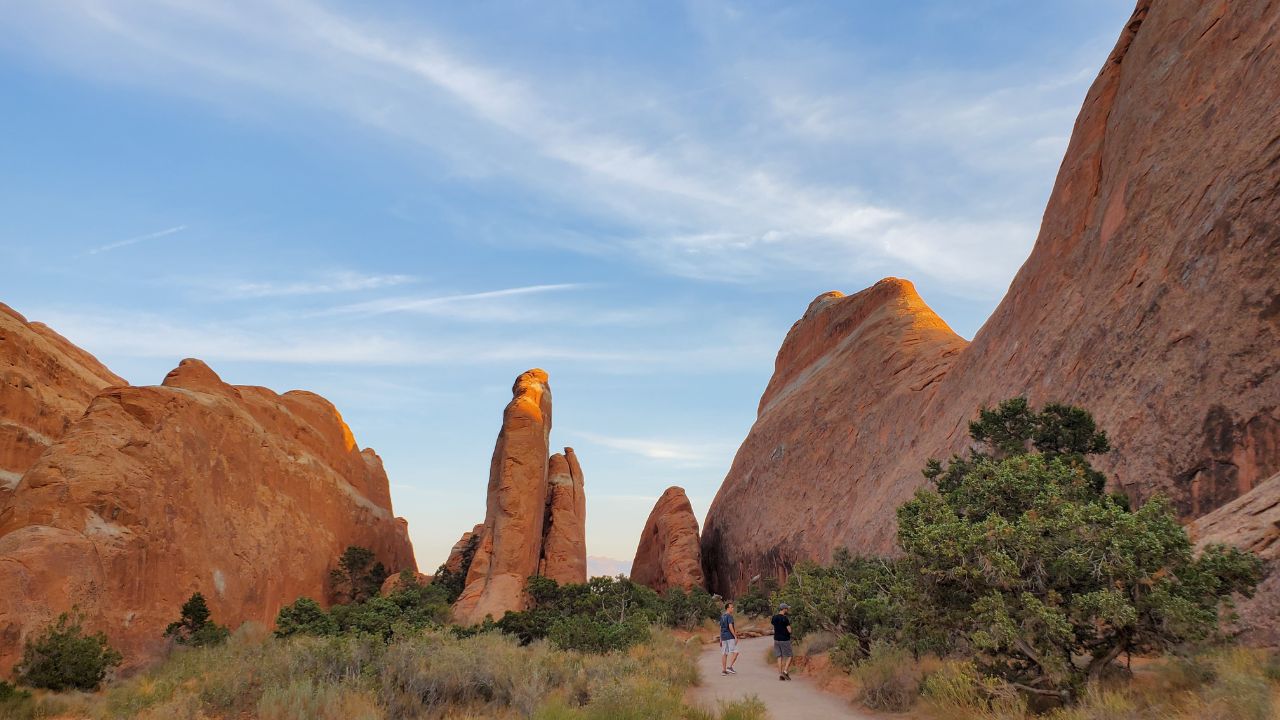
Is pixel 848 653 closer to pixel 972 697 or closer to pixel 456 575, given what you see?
pixel 972 697

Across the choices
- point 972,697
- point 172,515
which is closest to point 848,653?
point 972,697

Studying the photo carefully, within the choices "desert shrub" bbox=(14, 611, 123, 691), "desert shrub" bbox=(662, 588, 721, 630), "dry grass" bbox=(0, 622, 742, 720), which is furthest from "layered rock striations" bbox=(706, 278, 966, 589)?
"desert shrub" bbox=(14, 611, 123, 691)

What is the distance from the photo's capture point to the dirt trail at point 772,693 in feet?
37.9

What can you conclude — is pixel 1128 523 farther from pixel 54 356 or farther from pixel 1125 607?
pixel 54 356

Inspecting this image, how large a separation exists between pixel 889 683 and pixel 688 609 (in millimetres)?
20473

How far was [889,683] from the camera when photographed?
11.8 m

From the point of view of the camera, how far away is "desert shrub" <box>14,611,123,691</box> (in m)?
14.6

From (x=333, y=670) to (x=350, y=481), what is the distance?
29.4 metres

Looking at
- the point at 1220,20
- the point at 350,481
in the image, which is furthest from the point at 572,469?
the point at 1220,20

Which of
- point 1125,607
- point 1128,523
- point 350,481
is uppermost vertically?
point 350,481

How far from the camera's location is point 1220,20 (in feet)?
63.6

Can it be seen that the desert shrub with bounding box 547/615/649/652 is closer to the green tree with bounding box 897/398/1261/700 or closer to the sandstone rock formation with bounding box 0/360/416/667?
the green tree with bounding box 897/398/1261/700

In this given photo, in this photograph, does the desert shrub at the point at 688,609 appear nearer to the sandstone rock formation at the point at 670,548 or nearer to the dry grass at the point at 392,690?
the sandstone rock formation at the point at 670,548

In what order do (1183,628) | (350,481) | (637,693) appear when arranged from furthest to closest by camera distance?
1. (350,481)
2. (637,693)
3. (1183,628)
